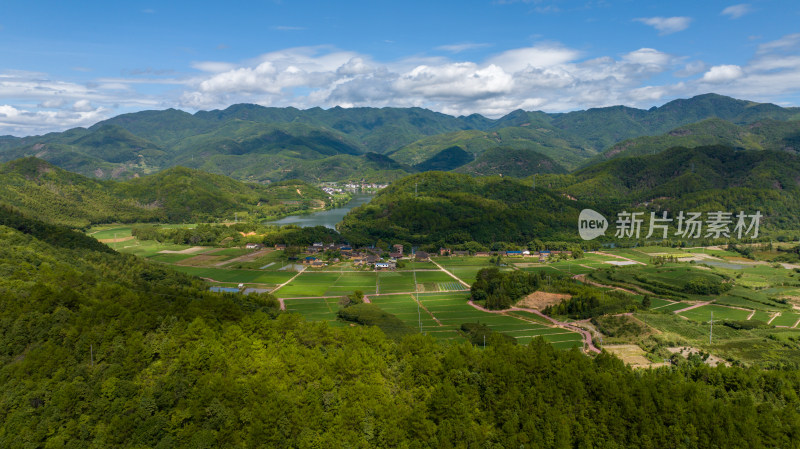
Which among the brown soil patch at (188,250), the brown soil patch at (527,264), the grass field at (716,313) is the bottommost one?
the grass field at (716,313)

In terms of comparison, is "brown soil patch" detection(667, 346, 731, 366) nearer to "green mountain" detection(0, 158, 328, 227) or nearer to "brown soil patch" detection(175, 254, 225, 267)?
"brown soil patch" detection(175, 254, 225, 267)

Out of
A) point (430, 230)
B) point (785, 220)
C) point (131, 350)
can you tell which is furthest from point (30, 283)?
point (785, 220)

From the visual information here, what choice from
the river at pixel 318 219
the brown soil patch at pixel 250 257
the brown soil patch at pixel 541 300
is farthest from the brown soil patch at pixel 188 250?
the brown soil patch at pixel 541 300

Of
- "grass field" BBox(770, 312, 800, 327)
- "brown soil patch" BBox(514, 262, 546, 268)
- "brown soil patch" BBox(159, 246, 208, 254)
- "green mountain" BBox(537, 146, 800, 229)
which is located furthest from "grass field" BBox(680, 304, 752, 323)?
"brown soil patch" BBox(159, 246, 208, 254)

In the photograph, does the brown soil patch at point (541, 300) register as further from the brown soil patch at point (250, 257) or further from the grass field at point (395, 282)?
the brown soil patch at point (250, 257)

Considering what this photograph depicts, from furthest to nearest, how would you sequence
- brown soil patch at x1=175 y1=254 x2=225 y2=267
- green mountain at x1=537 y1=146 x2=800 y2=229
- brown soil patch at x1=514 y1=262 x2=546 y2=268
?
green mountain at x1=537 y1=146 x2=800 y2=229
brown soil patch at x1=514 y1=262 x2=546 y2=268
brown soil patch at x1=175 y1=254 x2=225 y2=267
